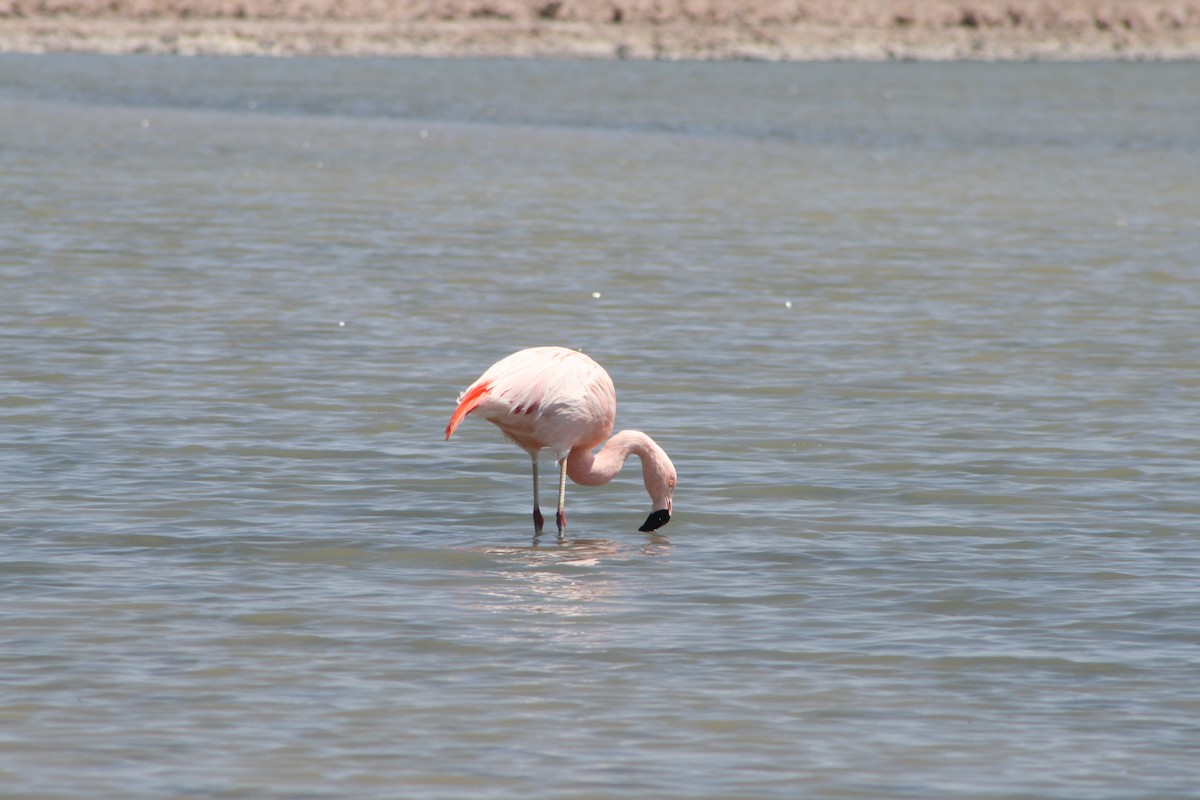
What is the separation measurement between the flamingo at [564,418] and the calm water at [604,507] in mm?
348

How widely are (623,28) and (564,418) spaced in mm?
65077

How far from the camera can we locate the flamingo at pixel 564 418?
10.6 m

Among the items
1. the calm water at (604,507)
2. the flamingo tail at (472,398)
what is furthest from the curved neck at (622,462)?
the flamingo tail at (472,398)

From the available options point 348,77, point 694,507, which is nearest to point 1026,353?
point 694,507

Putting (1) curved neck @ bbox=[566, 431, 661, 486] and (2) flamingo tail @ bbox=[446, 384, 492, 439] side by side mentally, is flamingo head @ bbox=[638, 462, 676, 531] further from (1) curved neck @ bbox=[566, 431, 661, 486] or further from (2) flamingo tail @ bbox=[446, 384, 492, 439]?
(2) flamingo tail @ bbox=[446, 384, 492, 439]

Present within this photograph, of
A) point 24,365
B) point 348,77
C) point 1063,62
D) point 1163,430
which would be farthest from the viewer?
point 1063,62

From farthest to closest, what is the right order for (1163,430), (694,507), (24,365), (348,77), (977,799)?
1. (348,77)
2. (24,365)
3. (1163,430)
4. (694,507)
5. (977,799)

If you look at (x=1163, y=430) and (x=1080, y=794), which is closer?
(x=1080, y=794)

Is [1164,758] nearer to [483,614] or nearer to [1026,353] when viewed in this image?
[483,614]

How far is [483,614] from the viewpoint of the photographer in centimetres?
938

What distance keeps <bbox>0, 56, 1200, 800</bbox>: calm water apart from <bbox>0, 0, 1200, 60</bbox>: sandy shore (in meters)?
43.8

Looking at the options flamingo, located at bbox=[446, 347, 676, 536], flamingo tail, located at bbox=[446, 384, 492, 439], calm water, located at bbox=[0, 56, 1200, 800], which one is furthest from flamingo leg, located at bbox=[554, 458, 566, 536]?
flamingo tail, located at bbox=[446, 384, 492, 439]

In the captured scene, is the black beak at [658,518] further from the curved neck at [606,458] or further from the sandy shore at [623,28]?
the sandy shore at [623,28]

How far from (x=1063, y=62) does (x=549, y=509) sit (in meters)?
68.0
